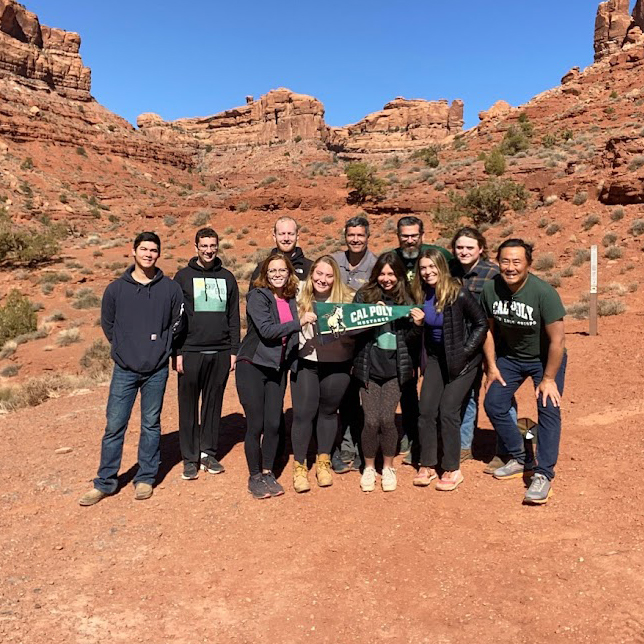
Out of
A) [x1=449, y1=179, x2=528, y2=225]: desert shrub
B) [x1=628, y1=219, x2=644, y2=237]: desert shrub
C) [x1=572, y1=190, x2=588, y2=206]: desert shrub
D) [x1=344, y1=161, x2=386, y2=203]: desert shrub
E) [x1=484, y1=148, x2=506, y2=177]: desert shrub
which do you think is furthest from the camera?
[x1=344, y1=161, x2=386, y2=203]: desert shrub

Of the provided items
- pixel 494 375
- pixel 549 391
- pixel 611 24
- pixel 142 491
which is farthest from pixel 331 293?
pixel 611 24

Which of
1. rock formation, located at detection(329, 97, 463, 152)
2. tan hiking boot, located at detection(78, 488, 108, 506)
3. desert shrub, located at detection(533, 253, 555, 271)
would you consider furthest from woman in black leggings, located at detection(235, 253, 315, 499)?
rock formation, located at detection(329, 97, 463, 152)

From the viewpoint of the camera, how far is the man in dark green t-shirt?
380 centimetres

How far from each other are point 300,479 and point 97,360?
8327 millimetres

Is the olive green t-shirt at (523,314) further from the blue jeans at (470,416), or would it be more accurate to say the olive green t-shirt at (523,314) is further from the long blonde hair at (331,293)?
the long blonde hair at (331,293)

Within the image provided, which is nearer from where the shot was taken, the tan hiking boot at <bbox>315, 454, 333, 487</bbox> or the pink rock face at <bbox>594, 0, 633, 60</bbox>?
the tan hiking boot at <bbox>315, 454, 333, 487</bbox>

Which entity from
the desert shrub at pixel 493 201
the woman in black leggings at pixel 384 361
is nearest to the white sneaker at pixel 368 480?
the woman in black leggings at pixel 384 361

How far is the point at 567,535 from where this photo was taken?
3.54 meters

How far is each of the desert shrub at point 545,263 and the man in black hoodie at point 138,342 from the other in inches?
566

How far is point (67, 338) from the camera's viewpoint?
13.7 m

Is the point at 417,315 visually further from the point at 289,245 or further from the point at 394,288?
the point at 289,245

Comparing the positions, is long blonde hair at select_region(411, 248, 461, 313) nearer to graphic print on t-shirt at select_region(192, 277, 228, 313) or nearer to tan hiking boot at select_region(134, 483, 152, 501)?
graphic print on t-shirt at select_region(192, 277, 228, 313)

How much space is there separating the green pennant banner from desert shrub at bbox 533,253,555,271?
13795 millimetres

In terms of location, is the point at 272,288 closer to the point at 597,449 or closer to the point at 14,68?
the point at 597,449
